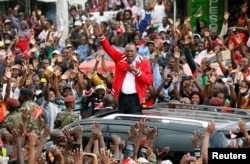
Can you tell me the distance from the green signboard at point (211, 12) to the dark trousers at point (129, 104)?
31.5ft

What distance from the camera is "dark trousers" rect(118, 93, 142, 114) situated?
10.6 meters

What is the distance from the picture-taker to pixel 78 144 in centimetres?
761

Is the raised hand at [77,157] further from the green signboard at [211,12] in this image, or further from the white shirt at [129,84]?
the green signboard at [211,12]

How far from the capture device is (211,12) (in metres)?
20.6

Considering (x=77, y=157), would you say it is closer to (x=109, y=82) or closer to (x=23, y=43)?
(x=109, y=82)

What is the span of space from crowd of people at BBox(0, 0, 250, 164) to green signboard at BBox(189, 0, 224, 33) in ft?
2.52

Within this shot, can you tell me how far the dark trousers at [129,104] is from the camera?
10.6 m

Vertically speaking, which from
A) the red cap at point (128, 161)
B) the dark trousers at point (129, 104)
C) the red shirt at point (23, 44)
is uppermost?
the red cap at point (128, 161)

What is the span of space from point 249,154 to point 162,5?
44.4 feet

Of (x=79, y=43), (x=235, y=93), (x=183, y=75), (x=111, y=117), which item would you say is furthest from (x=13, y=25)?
(x=111, y=117)

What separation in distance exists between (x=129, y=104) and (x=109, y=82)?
2605 millimetres

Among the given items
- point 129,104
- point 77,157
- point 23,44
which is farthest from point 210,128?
point 23,44

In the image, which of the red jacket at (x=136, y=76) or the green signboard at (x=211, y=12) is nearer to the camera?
the red jacket at (x=136, y=76)

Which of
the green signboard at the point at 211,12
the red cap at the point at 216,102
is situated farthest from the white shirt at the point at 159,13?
the red cap at the point at 216,102
